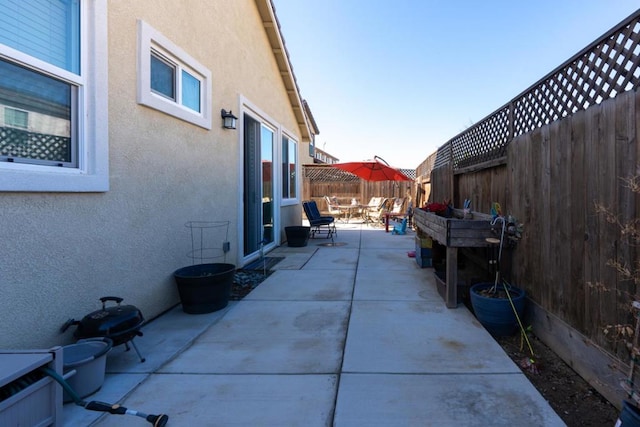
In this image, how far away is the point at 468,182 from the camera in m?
5.25

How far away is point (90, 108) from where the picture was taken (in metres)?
2.57

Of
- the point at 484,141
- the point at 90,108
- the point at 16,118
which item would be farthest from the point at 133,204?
the point at 484,141

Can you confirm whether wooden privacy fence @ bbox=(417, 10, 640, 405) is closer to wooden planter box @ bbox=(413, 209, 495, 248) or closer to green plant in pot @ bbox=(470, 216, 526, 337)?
green plant in pot @ bbox=(470, 216, 526, 337)

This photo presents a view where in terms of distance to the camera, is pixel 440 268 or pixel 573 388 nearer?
pixel 573 388

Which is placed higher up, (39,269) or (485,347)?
(39,269)

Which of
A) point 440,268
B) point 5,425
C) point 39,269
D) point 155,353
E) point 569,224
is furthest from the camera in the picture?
point 440,268

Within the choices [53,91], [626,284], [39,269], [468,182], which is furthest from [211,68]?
[626,284]

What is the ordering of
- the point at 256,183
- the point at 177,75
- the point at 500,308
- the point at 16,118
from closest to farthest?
the point at 16,118
the point at 500,308
the point at 177,75
the point at 256,183

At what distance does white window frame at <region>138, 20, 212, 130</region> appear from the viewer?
3068mm

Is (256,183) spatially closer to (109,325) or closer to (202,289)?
(202,289)

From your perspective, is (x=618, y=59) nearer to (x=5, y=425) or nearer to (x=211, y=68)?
(x=5, y=425)

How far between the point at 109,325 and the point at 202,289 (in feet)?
3.71

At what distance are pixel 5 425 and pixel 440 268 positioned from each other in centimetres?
441

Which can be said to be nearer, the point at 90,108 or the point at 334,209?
the point at 90,108
